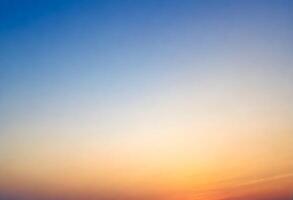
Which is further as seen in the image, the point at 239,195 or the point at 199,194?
the point at 239,195

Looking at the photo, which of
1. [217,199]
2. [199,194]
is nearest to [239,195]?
[217,199]

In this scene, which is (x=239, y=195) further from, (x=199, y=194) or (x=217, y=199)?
(x=199, y=194)

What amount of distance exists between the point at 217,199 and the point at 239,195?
1.21m

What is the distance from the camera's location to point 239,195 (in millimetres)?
19422

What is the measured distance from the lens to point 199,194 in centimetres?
1778

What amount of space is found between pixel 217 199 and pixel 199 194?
4.57 ft

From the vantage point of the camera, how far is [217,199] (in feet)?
61.7

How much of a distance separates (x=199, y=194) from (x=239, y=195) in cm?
253
